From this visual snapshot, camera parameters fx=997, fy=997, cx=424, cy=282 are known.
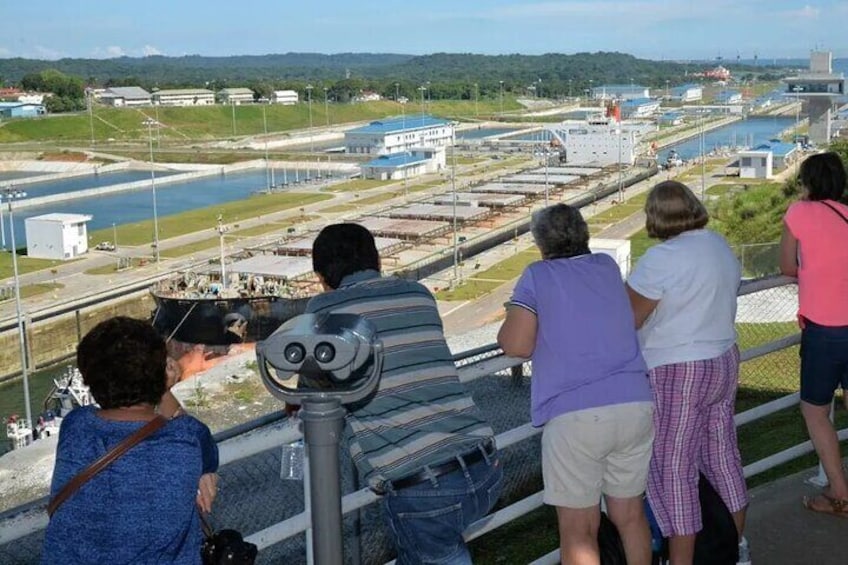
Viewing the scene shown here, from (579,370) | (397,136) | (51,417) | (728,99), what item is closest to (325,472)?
(579,370)

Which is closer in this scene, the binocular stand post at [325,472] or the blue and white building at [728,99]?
the binocular stand post at [325,472]

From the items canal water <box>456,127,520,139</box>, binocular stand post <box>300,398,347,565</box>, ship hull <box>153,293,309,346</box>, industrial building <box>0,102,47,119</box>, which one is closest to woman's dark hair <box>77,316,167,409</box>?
binocular stand post <box>300,398,347,565</box>

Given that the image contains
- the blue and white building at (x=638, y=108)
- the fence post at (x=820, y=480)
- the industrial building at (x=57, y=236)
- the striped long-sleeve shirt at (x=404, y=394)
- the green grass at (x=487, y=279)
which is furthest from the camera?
the blue and white building at (x=638, y=108)

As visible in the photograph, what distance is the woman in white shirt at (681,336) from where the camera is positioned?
7.70 ft

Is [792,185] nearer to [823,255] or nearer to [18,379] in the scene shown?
[18,379]

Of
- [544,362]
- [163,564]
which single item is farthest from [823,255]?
[163,564]

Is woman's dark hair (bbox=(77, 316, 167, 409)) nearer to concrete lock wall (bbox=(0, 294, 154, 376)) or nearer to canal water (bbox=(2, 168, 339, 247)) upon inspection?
concrete lock wall (bbox=(0, 294, 154, 376))

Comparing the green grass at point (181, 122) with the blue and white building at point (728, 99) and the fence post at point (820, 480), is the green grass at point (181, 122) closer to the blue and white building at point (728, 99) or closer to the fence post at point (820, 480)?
the blue and white building at point (728, 99)

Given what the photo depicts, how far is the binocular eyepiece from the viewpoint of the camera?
4.23 ft

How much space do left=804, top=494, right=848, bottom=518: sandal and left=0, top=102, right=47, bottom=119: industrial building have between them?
89.1 meters

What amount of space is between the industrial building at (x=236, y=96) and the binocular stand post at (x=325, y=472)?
3844 inches

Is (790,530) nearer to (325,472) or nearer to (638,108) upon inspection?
(325,472)

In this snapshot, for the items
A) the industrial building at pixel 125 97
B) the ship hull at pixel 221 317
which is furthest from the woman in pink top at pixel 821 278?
the industrial building at pixel 125 97

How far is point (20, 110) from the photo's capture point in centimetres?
8644
